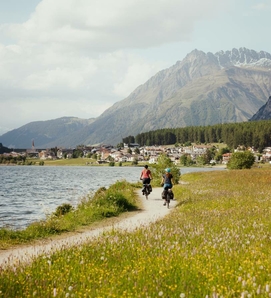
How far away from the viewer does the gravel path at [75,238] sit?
1043 cm

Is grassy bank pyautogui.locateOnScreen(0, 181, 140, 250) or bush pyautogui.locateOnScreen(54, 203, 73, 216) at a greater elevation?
grassy bank pyautogui.locateOnScreen(0, 181, 140, 250)

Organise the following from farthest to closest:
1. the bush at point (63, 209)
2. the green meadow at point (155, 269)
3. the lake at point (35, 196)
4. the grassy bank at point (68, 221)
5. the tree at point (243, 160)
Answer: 1. the tree at point (243, 160)
2. the lake at point (35, 196)
3. the bush at point (63, 209)
4. the grassy bank at point (68, 221)
5. the green meadow at point (155, 269)

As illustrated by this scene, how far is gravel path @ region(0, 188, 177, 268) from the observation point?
1043cm

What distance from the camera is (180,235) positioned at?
10.9m

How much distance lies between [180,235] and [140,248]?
5.84ft

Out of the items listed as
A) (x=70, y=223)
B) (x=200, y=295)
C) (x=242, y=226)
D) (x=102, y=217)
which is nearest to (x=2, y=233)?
(x=70, y=223)

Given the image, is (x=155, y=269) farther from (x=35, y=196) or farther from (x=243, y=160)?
(x=243, y=160)

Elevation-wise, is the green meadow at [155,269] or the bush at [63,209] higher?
the green meadow at [155,269]

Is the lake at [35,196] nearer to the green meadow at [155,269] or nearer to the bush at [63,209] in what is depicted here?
the bush at [63,209]

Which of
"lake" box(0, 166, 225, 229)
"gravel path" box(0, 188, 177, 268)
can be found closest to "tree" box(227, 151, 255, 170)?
"lake" box(0, 166, 225, 229)

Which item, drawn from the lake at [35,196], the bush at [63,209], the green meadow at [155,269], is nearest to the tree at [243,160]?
the lake at [35,196]

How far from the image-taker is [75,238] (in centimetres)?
1431

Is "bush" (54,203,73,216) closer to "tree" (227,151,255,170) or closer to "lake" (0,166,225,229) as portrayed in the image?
"lake" (0,166,225,229)

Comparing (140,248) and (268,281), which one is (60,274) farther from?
(268,281)
